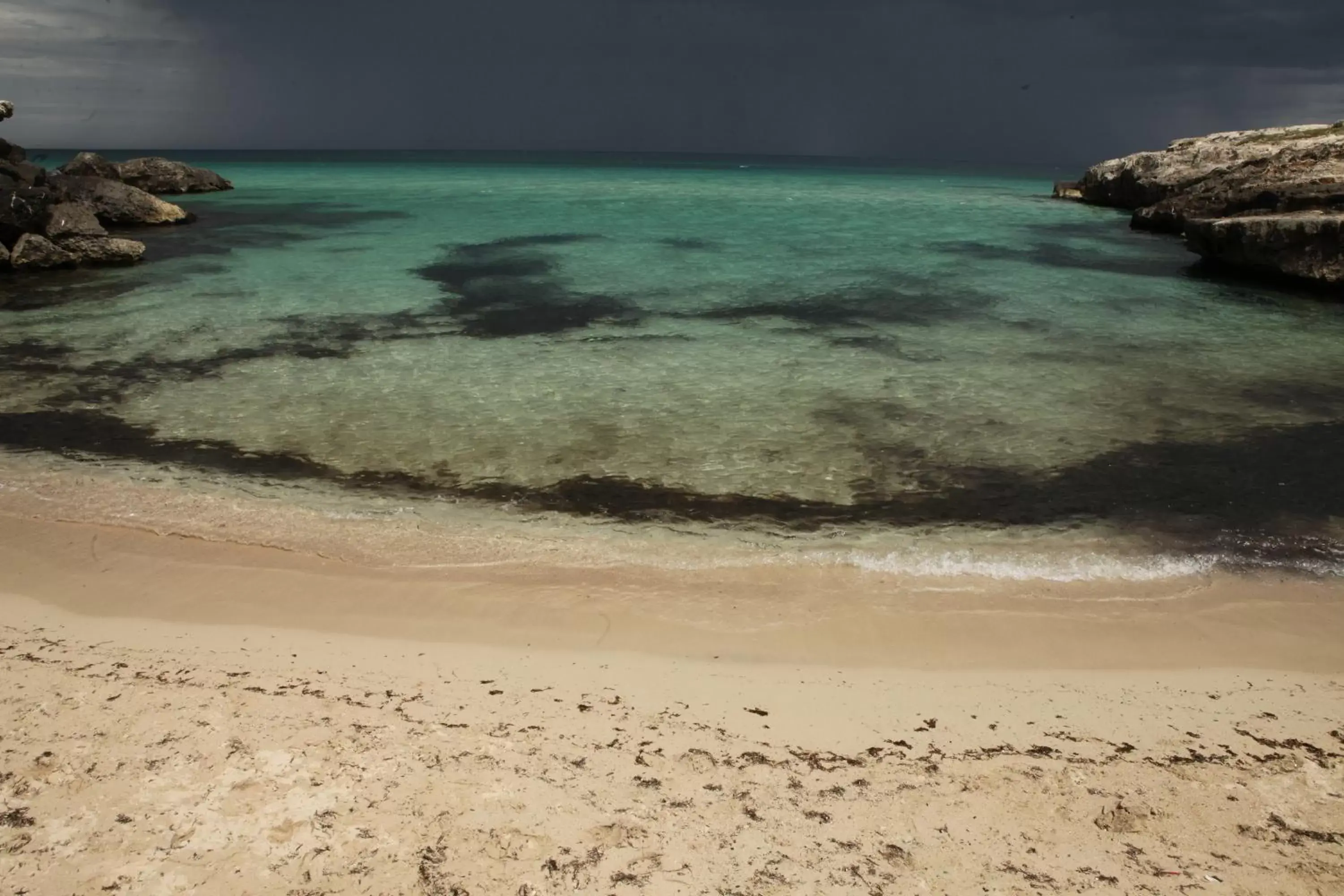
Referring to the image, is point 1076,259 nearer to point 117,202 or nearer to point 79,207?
point 79,207

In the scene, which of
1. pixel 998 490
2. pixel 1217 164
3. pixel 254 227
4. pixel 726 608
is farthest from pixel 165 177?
pixel 1217 164

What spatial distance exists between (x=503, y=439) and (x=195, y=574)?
3.68 metres

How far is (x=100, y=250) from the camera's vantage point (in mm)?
20594

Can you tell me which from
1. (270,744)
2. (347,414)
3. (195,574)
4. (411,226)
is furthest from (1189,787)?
(411,226)

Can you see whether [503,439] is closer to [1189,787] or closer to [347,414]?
[347,414]

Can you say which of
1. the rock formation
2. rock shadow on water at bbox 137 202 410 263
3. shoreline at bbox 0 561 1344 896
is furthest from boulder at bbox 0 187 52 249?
shoreline at bbox 0 561 1344 896

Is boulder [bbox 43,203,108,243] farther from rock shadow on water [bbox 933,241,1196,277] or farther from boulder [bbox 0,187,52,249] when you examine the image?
rock shadow on water [bbox 933,241,1196,277]

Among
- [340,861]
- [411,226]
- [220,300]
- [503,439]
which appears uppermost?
[411,226]

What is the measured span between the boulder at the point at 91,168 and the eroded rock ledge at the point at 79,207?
0.16 feet

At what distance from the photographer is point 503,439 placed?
9.54 meters

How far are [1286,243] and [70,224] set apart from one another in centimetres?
2923

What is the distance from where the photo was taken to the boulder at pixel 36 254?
19.6 metres

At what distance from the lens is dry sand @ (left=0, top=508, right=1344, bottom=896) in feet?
11.9

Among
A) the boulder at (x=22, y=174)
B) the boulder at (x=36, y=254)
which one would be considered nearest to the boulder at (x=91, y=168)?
the boulder at (x=22, y=174)
